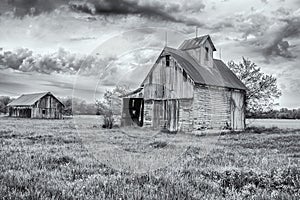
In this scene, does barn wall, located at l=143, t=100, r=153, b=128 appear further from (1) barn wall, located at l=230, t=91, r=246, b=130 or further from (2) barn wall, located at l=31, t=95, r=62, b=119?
(2) barn wall, located at l=31, t=95, r=62, b=119

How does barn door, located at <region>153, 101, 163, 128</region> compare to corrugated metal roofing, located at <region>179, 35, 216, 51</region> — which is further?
corrugated metal roofing, located at <region>179, 35, 216, 51</region>

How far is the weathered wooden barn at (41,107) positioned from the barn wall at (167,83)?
138ft

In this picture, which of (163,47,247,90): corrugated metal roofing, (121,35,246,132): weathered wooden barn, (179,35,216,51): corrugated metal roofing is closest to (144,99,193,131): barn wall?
(121,35,246,132): weathered wooden barn

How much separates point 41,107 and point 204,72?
45.3 m

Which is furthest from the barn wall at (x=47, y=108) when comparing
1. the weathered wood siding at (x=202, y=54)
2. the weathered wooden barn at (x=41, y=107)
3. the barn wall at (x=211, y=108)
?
the barn wall at (x=211, y=108)

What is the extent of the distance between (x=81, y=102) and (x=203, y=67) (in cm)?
2402

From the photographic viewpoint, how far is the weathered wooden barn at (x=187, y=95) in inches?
1078

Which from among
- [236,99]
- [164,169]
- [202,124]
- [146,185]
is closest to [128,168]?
[164,169]

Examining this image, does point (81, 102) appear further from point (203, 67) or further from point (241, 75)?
point (241, 75)

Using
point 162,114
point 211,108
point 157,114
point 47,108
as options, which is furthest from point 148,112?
point 47,108

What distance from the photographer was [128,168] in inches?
310

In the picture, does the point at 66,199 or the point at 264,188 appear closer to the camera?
the point at 66,199

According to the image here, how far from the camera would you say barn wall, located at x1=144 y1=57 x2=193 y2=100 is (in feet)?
89.5

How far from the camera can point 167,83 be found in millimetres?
29109
